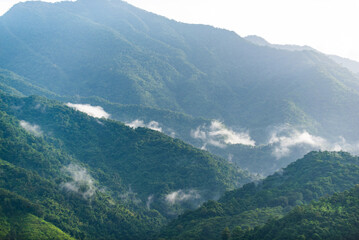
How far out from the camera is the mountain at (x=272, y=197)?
10200 centimetres

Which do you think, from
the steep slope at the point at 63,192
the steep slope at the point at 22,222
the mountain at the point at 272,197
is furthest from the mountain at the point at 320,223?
the steep slope at the point at 63,192

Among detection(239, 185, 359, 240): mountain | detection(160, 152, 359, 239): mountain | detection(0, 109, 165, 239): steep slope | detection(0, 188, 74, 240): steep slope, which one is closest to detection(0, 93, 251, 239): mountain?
detection(0, 109, 165, 239): steep slope

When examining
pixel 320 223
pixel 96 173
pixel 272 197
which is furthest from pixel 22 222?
pixel 320 223

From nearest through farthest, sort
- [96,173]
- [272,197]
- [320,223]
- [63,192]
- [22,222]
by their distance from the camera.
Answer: [320,223], [22,222], [272,197], [63,192], [96,173]

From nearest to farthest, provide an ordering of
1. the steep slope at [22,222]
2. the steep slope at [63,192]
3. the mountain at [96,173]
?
the steep slope at [22,222] → the steep slope at [63,192] → the mountain at [96,173]

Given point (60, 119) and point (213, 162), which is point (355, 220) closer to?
point (213, 162)

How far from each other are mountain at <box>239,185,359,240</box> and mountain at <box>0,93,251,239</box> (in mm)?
50157

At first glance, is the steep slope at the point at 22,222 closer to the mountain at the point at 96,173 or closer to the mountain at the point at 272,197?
the mountain at the point at 96,173

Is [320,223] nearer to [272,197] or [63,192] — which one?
[272,197]

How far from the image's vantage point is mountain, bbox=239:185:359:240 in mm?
76750

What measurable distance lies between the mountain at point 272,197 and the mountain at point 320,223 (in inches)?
412

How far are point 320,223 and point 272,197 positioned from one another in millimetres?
33940

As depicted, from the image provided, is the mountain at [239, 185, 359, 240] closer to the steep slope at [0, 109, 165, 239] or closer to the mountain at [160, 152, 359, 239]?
the mountain at [160, 152, 359, 239]

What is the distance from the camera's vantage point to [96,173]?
533 feet
